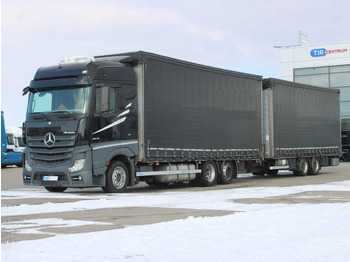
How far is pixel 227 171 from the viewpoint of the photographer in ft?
72.1

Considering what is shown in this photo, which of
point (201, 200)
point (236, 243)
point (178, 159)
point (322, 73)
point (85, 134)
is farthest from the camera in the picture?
point (322, 73)

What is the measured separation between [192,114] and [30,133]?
536cm

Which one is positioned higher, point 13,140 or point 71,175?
point 13,140

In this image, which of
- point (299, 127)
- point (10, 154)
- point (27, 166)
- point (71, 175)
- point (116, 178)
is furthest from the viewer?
point (10, 154)

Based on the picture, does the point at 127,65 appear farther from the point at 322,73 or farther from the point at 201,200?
the point at 322,73

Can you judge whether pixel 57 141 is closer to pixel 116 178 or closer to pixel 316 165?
pixel 116 178

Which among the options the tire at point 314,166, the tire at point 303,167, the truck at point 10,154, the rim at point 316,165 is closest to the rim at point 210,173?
the tire at point 303,167

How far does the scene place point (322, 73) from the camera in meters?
49.1

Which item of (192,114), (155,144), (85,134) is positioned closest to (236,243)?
(85,134)

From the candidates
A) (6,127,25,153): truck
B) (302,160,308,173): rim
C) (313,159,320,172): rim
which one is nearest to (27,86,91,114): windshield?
(302,160,308,173): rim

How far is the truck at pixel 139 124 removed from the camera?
1664cm

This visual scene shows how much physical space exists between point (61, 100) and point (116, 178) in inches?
104

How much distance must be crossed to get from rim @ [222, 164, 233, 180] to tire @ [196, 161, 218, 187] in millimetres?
510

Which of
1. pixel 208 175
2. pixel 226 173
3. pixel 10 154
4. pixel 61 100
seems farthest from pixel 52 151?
pixel 10 154
